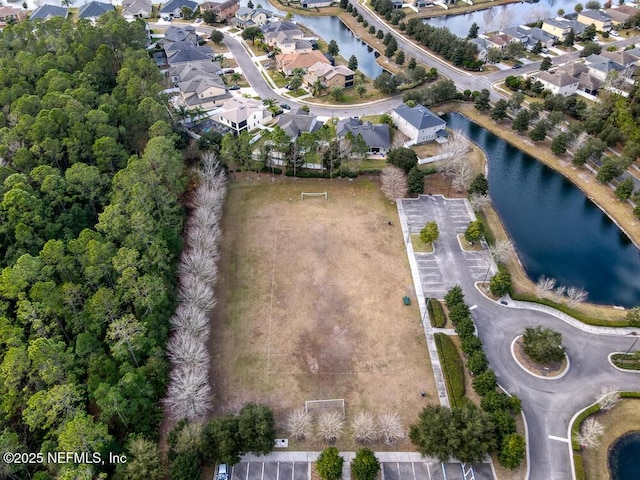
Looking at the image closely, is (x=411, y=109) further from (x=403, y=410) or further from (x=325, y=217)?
(x=403, y=410)

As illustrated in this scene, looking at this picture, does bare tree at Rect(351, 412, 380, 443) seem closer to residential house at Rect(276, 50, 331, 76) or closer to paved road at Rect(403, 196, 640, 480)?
paved road at Rect(403, 196, 640, 480)

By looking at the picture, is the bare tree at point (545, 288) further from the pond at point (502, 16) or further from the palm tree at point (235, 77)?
the pond at point (502, 16)

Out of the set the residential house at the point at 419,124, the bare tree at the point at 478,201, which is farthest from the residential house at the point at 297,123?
the bare tree at the point at 478,201

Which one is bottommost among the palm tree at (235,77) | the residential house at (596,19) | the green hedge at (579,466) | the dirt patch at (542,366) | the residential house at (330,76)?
the green hedge at (579,466)

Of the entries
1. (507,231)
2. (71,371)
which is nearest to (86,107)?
(71,371)

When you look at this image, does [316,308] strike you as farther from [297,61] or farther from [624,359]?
[297,61]

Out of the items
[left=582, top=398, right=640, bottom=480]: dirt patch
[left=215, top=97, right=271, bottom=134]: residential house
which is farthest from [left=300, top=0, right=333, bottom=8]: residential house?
[left=582, top=398, right=640, bottom=480]: dirt patch

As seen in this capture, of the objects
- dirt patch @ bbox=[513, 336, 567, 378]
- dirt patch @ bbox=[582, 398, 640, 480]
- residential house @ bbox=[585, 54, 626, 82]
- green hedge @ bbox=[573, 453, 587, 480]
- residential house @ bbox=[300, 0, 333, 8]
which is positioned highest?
residential house @ bbox=[585, 54, 626, 82]
